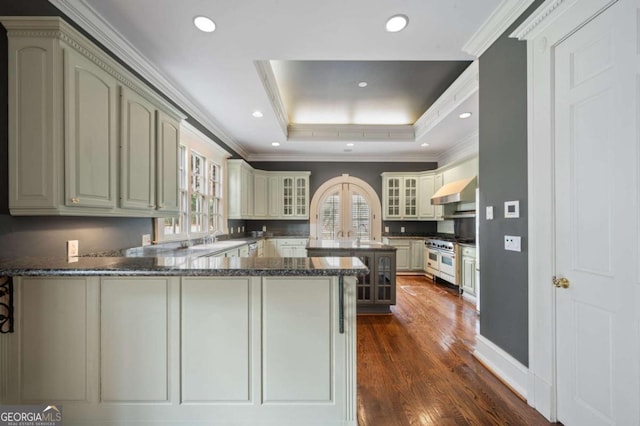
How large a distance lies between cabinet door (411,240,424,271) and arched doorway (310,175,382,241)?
0.88 m

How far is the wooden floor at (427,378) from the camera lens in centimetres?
171

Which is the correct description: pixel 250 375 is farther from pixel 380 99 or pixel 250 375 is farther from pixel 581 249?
pixel 380 99

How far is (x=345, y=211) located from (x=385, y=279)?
3000 mm

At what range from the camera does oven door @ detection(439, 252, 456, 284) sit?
4637mm

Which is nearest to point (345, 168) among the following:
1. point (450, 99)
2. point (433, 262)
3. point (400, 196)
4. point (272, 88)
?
point (400, 196)

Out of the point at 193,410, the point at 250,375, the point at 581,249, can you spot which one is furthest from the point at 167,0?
the point at 581,249

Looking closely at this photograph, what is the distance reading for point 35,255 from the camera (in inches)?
67.9

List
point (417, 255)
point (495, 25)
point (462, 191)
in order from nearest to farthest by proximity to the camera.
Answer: point (495, 25) → point (462, 191) → point (417, 255)

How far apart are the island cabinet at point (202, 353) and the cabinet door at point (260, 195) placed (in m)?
4.42

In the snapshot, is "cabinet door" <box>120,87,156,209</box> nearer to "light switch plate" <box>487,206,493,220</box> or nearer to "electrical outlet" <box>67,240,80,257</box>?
"electrical outlet" <box>67,240,80,257</box>

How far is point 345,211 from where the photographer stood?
645 cm

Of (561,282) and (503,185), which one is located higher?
(503,185)

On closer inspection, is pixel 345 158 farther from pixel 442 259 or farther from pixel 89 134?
pixel 89 134

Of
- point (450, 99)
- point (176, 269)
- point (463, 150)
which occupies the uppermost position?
point (450, 99)
